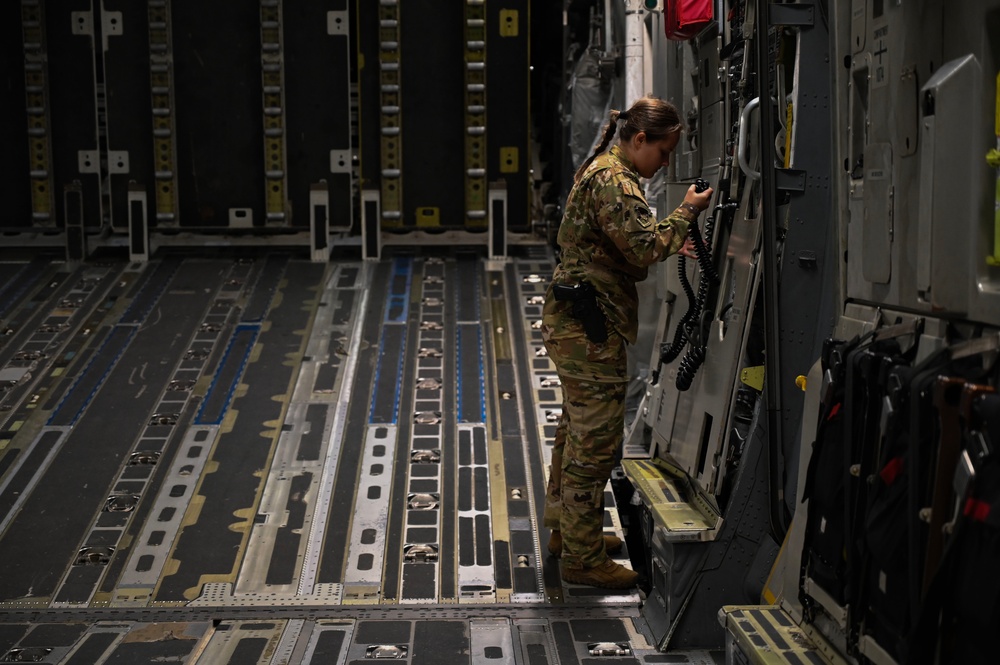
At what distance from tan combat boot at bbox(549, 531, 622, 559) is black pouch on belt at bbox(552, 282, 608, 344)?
1.09 meters

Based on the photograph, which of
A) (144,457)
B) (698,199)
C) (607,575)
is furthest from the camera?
(144,457)

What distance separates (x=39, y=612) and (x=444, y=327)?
11.7 feet

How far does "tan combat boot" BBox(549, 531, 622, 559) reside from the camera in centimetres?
496

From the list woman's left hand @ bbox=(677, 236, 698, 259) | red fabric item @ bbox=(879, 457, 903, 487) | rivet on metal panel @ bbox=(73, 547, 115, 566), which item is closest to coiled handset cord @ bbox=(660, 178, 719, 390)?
woman's left hand @ bbox=(677, 236, 698, 259)

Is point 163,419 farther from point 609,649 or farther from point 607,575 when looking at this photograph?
point 609,649

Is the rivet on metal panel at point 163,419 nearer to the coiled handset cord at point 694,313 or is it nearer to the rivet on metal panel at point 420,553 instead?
the rivet on metal panel at point 420,553

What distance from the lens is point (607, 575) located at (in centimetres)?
465

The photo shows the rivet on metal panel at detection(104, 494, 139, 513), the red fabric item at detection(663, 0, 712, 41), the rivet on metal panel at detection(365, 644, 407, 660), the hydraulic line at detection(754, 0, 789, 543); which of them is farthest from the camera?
the rivet on metal panel at detection(104, 494, 139, 513)

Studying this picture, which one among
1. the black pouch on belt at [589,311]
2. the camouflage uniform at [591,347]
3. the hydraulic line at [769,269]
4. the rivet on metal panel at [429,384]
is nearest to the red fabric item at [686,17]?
the camouflage uniform at [591,347]

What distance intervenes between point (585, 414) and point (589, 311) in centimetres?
44

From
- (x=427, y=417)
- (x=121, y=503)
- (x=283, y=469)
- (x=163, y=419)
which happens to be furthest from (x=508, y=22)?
(x=121, y=503)

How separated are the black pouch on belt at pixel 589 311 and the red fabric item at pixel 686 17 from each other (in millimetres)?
1288

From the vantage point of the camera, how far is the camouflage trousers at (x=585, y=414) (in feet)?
14.5

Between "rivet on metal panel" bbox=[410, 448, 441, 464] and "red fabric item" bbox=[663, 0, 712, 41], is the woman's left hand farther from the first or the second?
"rivet on metal panel" bbox=[410, 448, 441, 464]
